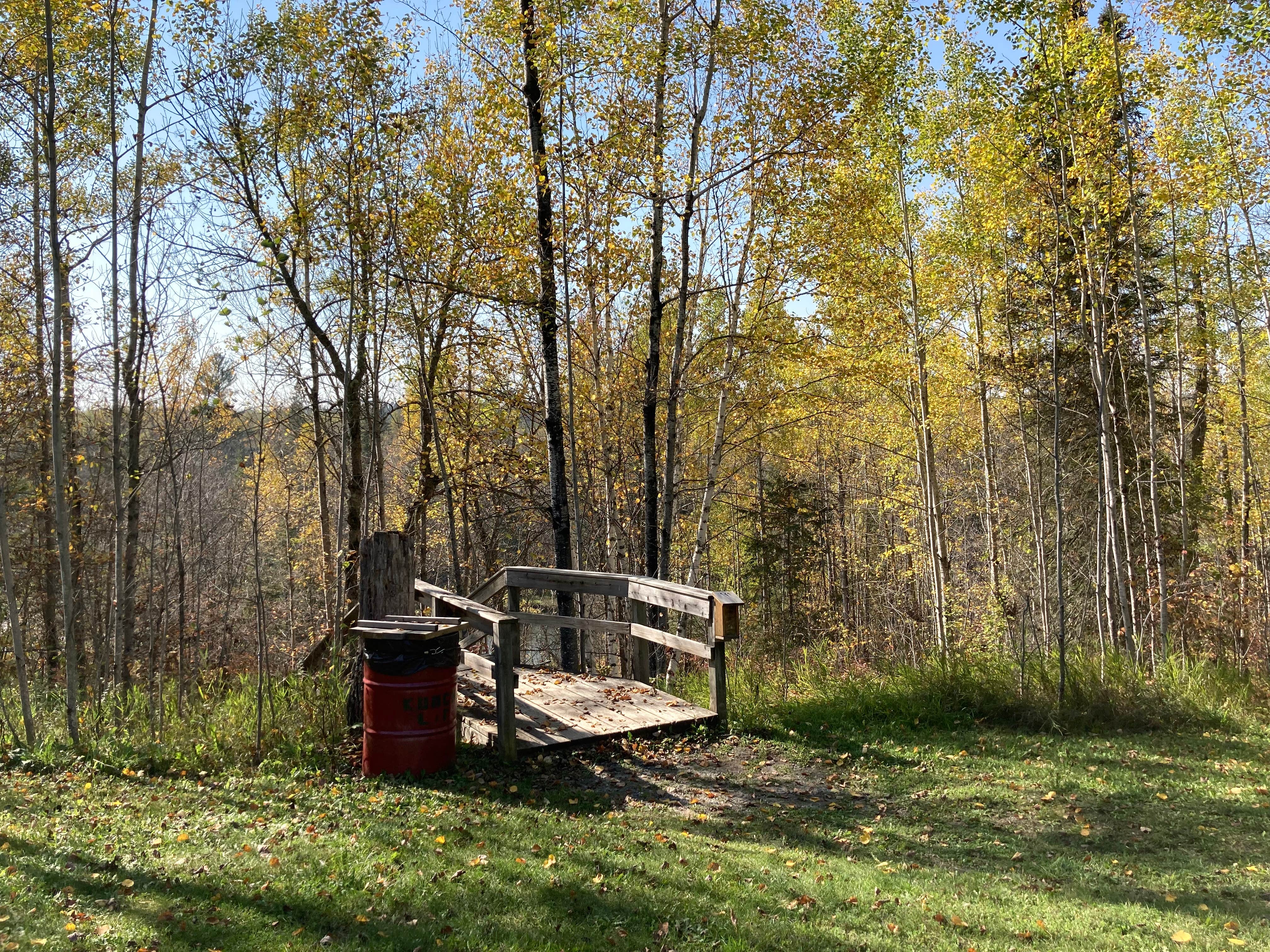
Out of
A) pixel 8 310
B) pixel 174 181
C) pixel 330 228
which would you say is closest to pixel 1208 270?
pixel 330 228

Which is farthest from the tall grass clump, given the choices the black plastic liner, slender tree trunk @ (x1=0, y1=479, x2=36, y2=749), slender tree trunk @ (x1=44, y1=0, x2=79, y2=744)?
slender tree trunk @ (x1=0, y1=479, x2=36, y2=749)

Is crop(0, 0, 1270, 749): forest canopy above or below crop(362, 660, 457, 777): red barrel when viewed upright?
above

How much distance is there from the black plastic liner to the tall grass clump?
2453 millimetres

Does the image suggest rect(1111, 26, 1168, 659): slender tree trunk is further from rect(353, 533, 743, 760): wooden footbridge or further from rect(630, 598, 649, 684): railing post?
rect(630, 598, 649, 684): railing post

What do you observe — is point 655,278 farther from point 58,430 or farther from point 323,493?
point 323,493

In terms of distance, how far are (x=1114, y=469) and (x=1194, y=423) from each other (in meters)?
5.12

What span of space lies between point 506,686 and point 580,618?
1.68 meters

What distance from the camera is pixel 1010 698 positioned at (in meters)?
6.53

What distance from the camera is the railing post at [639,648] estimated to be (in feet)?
23.3

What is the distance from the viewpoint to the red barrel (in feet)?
17.3

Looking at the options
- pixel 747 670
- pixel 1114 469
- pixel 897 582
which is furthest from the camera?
pixel 897 582

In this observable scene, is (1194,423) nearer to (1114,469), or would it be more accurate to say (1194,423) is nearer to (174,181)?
(1114,469)

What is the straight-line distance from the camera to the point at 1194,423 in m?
16.4

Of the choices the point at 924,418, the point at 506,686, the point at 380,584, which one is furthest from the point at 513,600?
the point at 924,418
